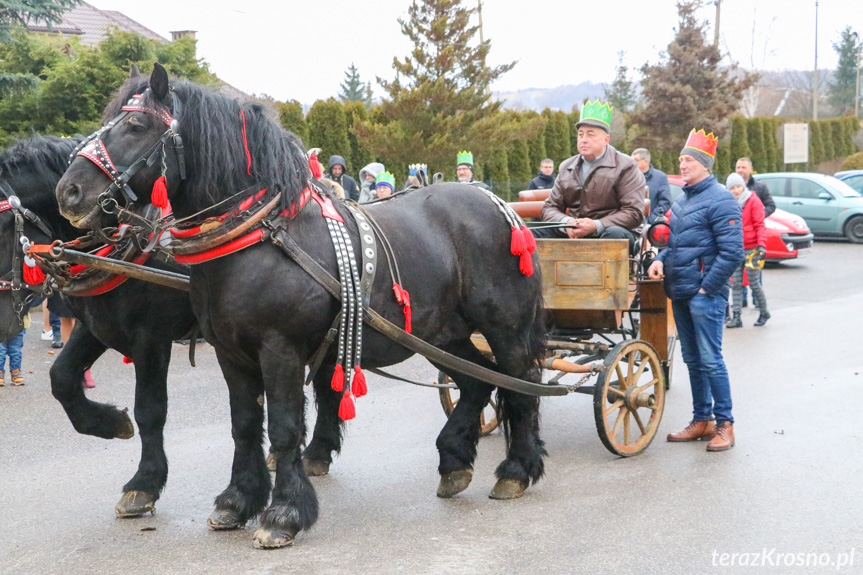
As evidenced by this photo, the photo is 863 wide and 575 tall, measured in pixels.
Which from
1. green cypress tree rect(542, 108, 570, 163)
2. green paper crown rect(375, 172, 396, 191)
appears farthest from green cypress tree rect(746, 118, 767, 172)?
green paper crown rect(375, 172, 396, 191)

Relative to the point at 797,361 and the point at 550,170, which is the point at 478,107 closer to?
the point at 550,170

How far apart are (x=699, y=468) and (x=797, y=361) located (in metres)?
3.77

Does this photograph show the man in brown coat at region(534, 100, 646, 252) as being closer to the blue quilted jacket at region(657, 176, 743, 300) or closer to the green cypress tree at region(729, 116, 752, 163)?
the blue quilted jacket at region(657, 176, 743, 300)

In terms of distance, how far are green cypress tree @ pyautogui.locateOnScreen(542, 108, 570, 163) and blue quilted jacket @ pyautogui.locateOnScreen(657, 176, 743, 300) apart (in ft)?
58.0

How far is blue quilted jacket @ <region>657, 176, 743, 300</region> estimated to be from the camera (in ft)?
18.8

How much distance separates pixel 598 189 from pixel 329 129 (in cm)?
1253

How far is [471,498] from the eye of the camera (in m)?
5.10

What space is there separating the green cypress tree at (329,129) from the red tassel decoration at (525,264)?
525 inches

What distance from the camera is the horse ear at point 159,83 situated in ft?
12.9

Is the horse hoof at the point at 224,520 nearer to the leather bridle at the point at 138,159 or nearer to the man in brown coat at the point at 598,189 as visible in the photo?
the leather bridle at the point at 138,159


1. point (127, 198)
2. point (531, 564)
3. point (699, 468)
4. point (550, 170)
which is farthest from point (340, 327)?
point (550, 170)

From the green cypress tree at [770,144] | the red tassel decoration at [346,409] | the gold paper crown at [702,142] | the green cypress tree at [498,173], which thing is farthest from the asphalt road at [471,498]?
the green cypress tree at [770,144]

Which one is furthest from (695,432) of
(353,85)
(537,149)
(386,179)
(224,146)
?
(353,85)

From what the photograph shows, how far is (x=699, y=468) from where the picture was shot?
5.45m
